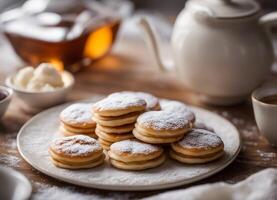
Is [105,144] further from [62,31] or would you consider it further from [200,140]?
[62,31]

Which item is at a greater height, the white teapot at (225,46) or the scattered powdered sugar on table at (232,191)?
the white teapot at (225,46)

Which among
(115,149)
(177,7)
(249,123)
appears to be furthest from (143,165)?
(177,7)

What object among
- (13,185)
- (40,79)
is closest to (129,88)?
(40,79)

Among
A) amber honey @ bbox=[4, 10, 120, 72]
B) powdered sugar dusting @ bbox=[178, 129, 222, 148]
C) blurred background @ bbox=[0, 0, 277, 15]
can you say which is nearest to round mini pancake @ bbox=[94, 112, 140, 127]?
powdered sugar dusting @ bbox=[178, 129, 222, 148]

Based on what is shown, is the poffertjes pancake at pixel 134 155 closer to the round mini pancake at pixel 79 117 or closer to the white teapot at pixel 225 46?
the round mini pancake at pixel 79 117

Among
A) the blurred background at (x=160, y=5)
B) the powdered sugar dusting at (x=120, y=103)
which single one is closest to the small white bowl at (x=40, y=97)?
the powdered sugar dusting at (x=120, y=103)

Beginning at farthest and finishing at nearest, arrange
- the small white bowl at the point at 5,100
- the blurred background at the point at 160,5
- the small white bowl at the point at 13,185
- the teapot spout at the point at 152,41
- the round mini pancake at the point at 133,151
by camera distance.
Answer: the blurred background at the point at 160,5 → the teapot spout at the point at 152,41 → the small white bowl at the point at 5,100 → the round mini pancake at the point at 133,151 → the small white bowl at the point at 13,185

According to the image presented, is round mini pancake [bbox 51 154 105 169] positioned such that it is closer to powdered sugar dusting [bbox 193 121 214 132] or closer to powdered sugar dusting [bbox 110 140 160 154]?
powdered sugar dusting [bbox 110 140 160 154]
